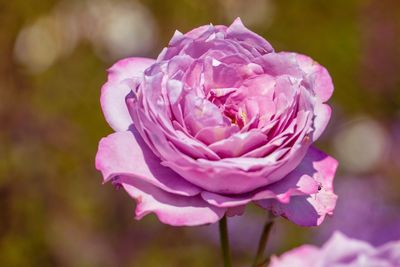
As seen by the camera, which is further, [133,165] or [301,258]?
[133,165]

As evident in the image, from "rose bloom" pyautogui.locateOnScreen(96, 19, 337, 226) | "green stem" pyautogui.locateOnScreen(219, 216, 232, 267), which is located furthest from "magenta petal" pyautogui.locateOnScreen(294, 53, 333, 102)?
"green stem" pyautogui.locateOnScreen(219, 216, 232, 267)

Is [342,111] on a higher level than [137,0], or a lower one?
lower

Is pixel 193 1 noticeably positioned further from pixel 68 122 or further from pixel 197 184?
pixel 197 184

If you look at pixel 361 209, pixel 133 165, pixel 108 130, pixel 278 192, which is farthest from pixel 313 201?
pixel 108 130

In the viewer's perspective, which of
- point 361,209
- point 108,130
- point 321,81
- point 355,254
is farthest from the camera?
point 108,130

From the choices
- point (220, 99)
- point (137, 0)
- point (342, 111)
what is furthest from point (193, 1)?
point (220, 99)

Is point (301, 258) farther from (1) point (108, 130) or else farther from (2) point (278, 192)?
(1) point (108, 130)
